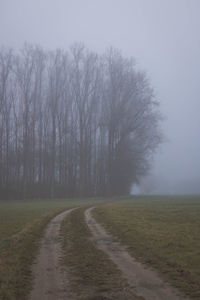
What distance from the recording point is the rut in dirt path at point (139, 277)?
19.6ft

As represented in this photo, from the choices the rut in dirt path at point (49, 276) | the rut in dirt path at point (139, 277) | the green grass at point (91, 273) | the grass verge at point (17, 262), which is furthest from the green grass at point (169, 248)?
the grass verge at point (17, 262)

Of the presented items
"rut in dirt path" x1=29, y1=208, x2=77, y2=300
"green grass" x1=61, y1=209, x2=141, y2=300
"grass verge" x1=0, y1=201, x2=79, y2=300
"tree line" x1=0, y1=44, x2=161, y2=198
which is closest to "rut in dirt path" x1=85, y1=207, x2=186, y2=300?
"green grass" x1=61, y1=209, x2=141, y2=300

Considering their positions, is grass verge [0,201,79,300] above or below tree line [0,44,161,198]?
below

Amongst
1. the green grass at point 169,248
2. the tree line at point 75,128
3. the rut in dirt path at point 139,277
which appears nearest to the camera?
the rut in dirt path at point 139,277

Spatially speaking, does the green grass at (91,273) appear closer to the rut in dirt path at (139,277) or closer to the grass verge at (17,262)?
the rut in dirt path at (139,277)

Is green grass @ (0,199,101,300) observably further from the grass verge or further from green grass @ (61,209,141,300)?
green grass @ (61,209,141,300)

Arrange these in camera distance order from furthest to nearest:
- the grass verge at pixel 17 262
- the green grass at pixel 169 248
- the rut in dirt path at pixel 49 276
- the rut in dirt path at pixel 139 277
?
the green grass at pixel 169 248 → the grass verge at pixel 17 262 → the rut in dirt path at pixel 49 276 → the rut in dirt path at pixel 139 277

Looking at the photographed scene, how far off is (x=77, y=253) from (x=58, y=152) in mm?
48644

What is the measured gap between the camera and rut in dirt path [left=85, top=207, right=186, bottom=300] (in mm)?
5977

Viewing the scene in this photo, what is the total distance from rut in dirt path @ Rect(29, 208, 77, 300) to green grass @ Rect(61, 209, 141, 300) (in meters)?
0.22

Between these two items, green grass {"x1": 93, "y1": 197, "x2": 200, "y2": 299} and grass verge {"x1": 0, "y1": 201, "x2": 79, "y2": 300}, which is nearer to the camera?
grass verge {"x1": 0, "y1": 201, "x2": 79, "y2": 300}

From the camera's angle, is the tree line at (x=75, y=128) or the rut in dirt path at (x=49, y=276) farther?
the tree line at (x=75, y=128)

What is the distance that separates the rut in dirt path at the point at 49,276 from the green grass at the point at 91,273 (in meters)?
0.22

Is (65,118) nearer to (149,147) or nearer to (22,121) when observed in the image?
(22,121)
